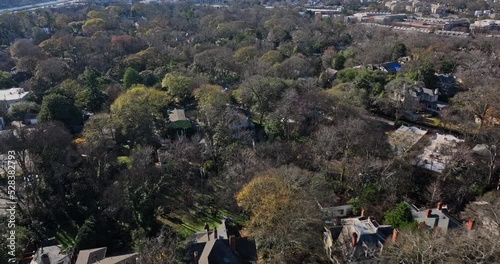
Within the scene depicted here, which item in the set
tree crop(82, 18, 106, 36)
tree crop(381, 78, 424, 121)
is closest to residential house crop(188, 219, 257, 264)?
tree crop(381, 78, 424, 121)

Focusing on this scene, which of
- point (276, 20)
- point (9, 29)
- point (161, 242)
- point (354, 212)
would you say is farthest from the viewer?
point (276, 20)

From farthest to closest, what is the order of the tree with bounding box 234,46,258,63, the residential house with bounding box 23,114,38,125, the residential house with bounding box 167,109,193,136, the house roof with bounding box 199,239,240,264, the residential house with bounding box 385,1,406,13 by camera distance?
the residential house with bounding box 385,1,406,13 → the tree with bounding box 234,46,258,63 → the residential house with bounding box 23,114,38,125 → the residential house with bounding box 167,109,193,136 → the house roof with bounding box 199,239,240,264

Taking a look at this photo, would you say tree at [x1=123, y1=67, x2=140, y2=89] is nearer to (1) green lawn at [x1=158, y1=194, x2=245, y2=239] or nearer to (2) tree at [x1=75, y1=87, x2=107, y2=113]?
(2) tree at [x1=75, y1=87, x2=107, y2=113]

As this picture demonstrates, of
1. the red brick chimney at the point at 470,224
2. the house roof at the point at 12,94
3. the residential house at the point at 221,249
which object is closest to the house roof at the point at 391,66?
the red brick chimney at the point at 470,224

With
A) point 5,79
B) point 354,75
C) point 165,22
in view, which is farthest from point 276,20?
point 5,79

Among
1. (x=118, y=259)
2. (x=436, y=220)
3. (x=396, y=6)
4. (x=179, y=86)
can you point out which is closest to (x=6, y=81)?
(x=179, y=86)

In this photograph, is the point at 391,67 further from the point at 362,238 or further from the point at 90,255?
the point at 90,255

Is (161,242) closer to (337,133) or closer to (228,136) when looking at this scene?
(228,136)
